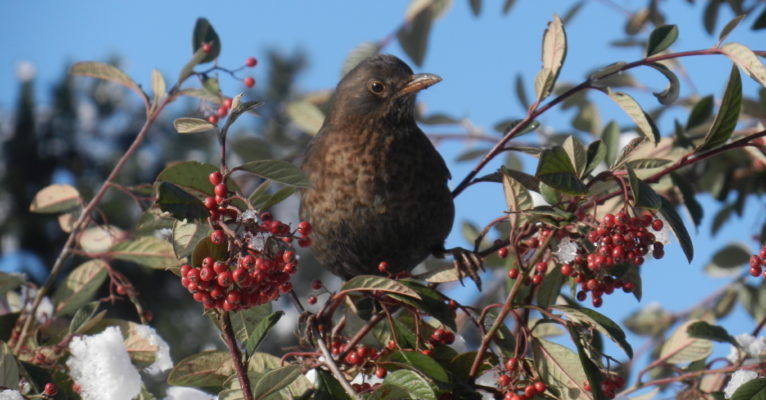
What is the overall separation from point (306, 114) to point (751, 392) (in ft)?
7.47

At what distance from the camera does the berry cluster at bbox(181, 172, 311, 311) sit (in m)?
1.67

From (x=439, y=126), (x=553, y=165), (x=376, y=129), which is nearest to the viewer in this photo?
(x=553, y=165)

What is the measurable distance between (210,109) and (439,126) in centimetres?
137

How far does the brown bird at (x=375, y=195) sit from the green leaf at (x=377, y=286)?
0.86 meters

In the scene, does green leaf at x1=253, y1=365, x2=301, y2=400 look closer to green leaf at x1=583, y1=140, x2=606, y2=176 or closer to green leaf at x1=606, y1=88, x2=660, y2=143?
green leaf at x1=583, y1=140, x2=606, y2=176

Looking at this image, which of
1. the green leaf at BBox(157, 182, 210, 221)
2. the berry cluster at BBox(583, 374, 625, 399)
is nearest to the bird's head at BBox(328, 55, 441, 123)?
the berry cluster at BBox(583, 374, 625, 399)

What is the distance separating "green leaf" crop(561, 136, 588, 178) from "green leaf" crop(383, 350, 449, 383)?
50 centimetres

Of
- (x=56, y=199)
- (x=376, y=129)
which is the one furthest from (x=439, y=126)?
(x=56, y=199)

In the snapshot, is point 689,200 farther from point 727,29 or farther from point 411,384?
point 411,384

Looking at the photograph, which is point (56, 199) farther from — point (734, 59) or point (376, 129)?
point (734, 59)

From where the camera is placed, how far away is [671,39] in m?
2.11

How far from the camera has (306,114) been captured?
3.71 m

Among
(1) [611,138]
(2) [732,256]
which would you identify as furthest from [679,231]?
(2) [732,256]

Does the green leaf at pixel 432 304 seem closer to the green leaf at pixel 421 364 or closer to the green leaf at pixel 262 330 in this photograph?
the green leaf at pixel 421 364
